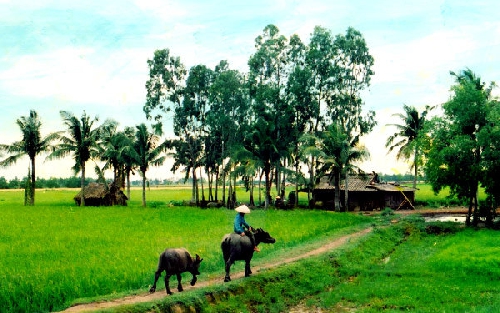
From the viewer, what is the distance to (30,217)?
94.2 ft

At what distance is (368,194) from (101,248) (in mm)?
30462

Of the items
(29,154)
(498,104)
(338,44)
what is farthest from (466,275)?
(29,154)

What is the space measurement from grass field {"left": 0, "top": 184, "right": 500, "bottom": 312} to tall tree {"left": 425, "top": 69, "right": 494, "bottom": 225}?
3411 millimetres

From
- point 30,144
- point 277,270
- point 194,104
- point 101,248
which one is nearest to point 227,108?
point 194,104

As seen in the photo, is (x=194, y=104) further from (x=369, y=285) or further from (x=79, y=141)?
(x=369, y=285)

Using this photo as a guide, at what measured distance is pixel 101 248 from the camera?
16297mm

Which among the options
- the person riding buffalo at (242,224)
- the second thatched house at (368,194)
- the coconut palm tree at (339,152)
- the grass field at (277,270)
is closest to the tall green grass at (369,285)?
the grass field at (277,270)

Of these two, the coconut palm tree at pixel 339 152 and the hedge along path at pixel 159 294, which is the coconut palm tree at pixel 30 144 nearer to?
the coconut palm tree at pixel 339 152

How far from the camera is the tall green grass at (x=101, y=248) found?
1038 centimetres

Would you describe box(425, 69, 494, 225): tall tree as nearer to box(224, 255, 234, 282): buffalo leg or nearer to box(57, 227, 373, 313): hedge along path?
box(57, 227, 373, 313): hedge along path

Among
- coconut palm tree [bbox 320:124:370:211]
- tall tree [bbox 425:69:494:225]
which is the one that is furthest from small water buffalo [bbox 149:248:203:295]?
coconut palm tree [bbox 320:124:370:211]

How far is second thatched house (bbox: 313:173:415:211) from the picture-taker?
41.4m

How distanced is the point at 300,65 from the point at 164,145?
50.2 ft

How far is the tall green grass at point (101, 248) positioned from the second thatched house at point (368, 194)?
39.5 ft
